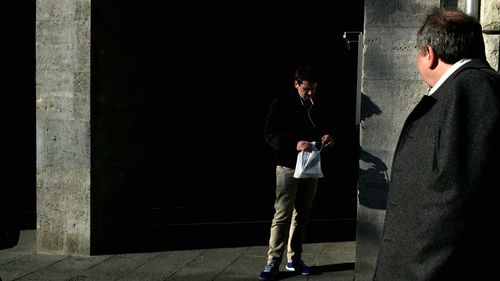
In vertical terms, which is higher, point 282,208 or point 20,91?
point 20,91

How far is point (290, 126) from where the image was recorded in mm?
5535

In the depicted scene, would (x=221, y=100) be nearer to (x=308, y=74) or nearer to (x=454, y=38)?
(x=308, y=74)

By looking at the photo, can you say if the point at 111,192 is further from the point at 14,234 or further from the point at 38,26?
the point at 14,234

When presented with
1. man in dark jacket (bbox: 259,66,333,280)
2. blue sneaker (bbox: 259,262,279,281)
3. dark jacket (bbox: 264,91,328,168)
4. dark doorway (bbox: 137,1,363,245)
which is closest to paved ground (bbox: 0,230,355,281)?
blue sneaker (bbox: 259,262,279,281)

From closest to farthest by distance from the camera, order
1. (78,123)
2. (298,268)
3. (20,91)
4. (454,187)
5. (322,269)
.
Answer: (454,187) → (298,268) → (322,269) → (78,123) → (20,91)

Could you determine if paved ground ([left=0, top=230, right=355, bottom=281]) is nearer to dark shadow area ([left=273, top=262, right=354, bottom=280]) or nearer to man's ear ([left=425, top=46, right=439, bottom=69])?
dark shadow area ([left=273, top=262, right=354, bottom=280])

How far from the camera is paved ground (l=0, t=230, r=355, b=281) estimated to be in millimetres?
5734

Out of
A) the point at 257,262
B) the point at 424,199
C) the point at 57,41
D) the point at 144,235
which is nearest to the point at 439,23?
the point at 424,199

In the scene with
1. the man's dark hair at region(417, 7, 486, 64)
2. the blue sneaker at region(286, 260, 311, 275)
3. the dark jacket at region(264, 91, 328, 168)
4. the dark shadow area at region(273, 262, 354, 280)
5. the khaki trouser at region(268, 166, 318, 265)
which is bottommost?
the dark shadow area at region(273, 262, 354, 280)

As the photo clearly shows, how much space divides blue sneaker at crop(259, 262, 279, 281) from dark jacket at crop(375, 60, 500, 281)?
3.48 m

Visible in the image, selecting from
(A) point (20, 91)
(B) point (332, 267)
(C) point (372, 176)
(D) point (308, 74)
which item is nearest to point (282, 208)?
(C) point (372, 176)

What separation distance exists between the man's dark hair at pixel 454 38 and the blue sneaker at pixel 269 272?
366 centimetres

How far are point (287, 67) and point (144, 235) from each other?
12.4 ft

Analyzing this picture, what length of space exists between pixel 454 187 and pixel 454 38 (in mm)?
568
